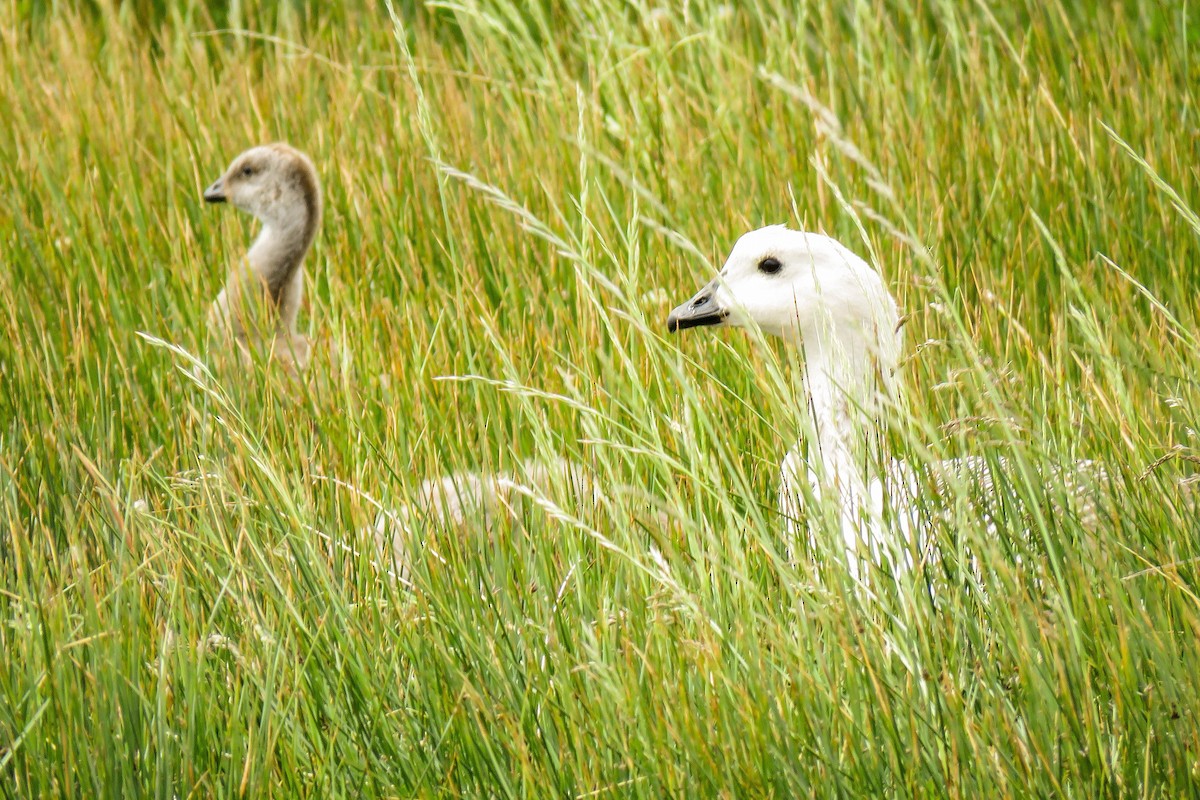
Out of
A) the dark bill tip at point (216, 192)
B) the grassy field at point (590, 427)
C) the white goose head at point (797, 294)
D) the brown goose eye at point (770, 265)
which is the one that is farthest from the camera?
the dark bill tip at point (216, 192)

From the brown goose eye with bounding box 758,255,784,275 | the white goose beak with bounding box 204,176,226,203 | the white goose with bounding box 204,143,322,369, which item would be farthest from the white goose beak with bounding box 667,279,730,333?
the white goose beak with bounding box 204,176,226,203

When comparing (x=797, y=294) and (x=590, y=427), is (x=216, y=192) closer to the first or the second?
(x=797, y=294)

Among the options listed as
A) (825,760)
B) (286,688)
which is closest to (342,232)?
(286,688)

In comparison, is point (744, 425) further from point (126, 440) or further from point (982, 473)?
point (126, 440)

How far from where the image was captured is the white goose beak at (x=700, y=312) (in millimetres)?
3516

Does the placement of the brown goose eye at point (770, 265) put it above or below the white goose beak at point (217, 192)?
below

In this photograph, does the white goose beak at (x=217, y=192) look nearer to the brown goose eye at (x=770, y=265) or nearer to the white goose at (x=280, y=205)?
the white goose at (x=280, y=205)

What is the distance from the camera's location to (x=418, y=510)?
9.24 ft

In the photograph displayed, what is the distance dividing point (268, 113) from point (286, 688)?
13.3 ft

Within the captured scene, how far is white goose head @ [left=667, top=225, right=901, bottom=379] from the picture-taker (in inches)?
131

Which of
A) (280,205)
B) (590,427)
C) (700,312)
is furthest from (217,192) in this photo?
(590,427)

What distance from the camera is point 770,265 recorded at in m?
3.51

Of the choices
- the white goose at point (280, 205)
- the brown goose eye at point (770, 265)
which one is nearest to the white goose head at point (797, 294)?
the brown goose eye at point (770, 265)

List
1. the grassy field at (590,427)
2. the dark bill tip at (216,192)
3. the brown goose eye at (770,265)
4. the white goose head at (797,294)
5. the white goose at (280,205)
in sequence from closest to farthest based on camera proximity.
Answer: the grassy field at (590,427) → the white goose head at (797,294) → the brown goose eye at (770,265) → the white goose at (280,205) → the dark bill tip at (216,192)
